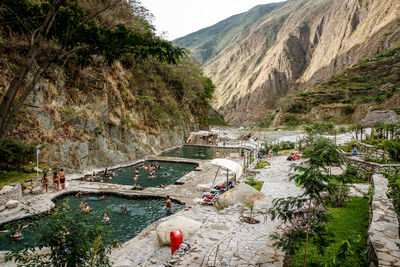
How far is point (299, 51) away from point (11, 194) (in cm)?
16313

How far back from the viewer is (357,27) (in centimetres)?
11431

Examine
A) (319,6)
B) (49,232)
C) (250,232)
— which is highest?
(319,6)

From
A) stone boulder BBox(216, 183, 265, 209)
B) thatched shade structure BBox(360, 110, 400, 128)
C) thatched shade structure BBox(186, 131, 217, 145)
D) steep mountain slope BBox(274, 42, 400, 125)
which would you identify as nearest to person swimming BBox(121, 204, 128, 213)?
stone boulder BBox(216, 183, 265, 209)

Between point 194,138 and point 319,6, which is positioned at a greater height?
point 319,6

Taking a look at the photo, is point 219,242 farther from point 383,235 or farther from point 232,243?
point 383,235

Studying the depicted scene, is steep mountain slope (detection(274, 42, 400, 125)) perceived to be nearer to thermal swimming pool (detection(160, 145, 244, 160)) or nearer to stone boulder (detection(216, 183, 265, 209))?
thermal swimming pool (detection(160, 145, 244, 160))

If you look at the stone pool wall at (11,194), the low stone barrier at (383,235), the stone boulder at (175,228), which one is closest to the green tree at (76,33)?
the low stone barrier at (383,235)

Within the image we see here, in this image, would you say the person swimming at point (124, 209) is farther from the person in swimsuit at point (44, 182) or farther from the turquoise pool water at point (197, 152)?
the turquoise pool water at point (197, 152)

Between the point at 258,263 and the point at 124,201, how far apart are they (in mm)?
11612

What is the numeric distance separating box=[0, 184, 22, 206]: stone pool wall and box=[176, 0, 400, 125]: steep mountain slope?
116310mm

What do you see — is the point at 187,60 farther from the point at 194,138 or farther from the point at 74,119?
the point at 74,119

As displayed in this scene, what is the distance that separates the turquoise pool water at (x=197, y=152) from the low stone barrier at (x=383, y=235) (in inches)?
1049

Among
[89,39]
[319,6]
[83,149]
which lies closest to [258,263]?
[89,39]

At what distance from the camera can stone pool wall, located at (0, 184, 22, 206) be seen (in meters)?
11.9
